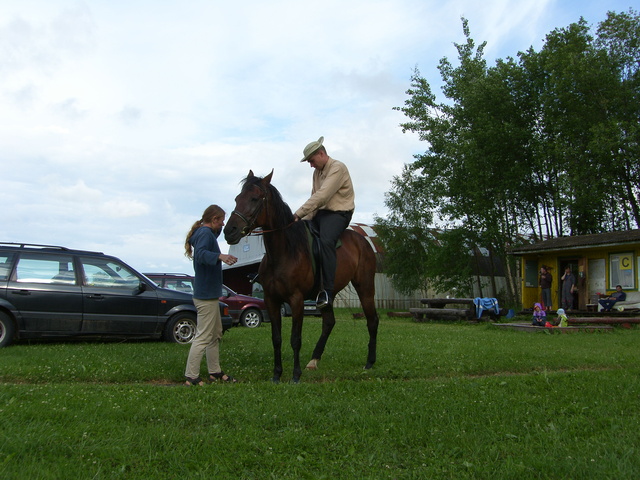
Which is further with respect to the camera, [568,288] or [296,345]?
[568,288]

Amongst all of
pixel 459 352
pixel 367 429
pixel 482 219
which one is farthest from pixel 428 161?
pixel 367 429

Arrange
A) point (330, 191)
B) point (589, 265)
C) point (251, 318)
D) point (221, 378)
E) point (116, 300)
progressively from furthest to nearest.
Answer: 1. point (589, 265)
2. point (251, 318)
3. point (116, 300)
4. point (330, 191)
5. point (221, 378)

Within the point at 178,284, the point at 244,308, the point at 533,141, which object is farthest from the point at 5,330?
the point at 533,141

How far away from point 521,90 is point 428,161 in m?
7.33

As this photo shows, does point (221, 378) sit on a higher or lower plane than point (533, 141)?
lower

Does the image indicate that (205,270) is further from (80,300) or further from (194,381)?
(80,300)

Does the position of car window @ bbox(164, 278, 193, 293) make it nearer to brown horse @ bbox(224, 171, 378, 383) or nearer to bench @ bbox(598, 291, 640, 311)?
brown horse @ bbox(224, 171, 378, 383)

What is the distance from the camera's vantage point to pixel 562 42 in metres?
32.1

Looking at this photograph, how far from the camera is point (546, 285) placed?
23.6 meters

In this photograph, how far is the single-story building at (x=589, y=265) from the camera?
2212 centimetres

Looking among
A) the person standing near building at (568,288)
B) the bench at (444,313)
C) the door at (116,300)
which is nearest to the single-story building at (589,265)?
the person standing near building at (568,288)

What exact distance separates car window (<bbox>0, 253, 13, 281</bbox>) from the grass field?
3.97 m

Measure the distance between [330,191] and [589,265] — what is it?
2111 cm

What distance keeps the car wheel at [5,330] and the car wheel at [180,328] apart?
2840mm
